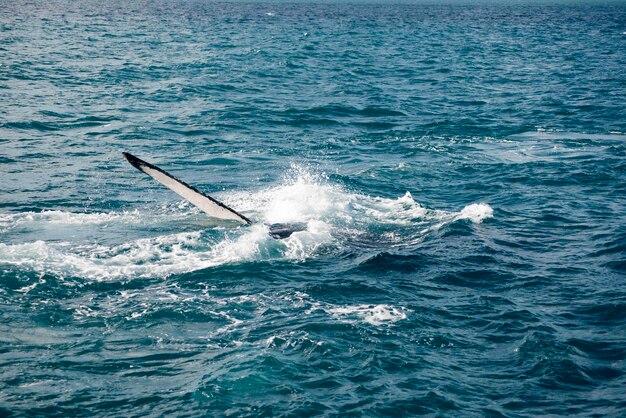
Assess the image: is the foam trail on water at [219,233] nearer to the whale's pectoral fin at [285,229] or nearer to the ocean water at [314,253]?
the ocean water at [314,253]

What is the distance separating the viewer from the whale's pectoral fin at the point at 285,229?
76.9ft

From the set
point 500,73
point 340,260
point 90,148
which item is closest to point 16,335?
point 340,260

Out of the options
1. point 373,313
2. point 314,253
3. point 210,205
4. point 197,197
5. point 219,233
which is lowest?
point 373,313

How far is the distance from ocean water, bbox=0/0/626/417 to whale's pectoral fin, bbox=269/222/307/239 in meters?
0.42

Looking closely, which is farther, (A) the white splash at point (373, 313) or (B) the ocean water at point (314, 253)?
(A) the white splash at point (373, 313)

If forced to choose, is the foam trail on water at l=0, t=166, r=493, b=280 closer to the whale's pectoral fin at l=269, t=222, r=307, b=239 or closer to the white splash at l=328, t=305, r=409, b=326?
the white splash at l=328, t=305, r=409, b=326

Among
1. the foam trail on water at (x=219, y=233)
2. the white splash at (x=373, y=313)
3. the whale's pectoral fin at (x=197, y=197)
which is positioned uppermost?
the whale's pectoral fin at (x=197, y=197)

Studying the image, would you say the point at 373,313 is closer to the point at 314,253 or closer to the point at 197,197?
the point at 314,253

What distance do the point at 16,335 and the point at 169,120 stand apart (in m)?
25.7

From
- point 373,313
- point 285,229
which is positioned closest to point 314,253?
point 285,229

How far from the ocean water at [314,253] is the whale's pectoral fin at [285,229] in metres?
0.42

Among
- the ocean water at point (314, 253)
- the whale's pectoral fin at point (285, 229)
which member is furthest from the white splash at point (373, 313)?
the whale's pectoral fin at point (285, 229)

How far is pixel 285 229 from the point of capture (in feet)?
78.8

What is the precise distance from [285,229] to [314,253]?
218cm
